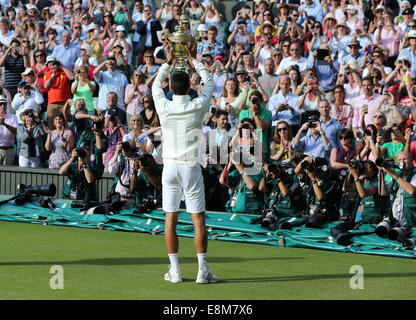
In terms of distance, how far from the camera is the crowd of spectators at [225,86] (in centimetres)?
1352

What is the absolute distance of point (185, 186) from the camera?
8.32 metres

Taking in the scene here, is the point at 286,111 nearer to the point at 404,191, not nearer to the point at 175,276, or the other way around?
the point at 404,191

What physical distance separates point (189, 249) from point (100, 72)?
8201 mm

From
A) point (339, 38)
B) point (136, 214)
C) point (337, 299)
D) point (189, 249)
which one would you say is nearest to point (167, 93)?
point (339, 38)

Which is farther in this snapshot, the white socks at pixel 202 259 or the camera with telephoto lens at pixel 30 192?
the camera with telephoto lens at pixel 30 192

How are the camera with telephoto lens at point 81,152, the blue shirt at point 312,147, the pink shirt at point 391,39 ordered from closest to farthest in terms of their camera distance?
the camera with telephoto lens at point 81,152 → the blue shirt at point 312,147 → the pink shirt at point 391,39

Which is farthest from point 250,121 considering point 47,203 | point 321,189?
point 47,203

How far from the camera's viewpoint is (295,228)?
11.5 meters

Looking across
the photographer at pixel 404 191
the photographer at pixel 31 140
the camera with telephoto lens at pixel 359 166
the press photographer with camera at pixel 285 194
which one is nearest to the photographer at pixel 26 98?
the photographer at pixel 31 140

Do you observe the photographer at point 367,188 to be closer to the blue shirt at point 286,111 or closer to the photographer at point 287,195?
the photographer at point 287,195

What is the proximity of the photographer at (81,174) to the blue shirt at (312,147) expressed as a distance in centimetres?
333

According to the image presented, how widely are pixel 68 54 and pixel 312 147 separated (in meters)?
8.02

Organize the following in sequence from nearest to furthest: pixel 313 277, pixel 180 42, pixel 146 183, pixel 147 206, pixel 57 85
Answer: pixel 180 42
pixel 313 277
pixel 147 206
pixel 146 183
pixel 57 85

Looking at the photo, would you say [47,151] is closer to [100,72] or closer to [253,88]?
[100,72]
